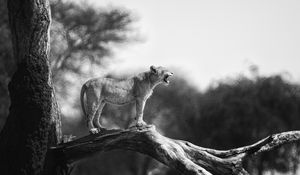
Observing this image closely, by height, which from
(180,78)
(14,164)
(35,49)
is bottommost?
(14,164)

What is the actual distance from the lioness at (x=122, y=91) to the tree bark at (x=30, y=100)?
3.61ft

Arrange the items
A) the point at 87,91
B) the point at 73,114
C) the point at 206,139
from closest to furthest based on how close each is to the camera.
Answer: the point at 87,91 → the point at 73,114 → the point at 206,139

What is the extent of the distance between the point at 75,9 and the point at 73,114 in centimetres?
862

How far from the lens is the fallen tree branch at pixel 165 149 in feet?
40.3

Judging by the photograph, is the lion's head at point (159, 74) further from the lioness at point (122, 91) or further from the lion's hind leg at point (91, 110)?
the lion's hind leg at point (91, 110)

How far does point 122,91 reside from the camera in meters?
12.8

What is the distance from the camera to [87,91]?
12.8m

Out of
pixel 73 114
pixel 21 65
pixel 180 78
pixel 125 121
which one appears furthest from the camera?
pixel 180 78

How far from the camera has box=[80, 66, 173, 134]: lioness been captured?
1275cm

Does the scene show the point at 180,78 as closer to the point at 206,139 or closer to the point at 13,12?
the point at 206,139

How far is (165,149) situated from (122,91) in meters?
1.49

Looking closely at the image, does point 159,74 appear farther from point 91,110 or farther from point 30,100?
point 30,100

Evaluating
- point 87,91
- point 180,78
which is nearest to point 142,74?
point 87,91

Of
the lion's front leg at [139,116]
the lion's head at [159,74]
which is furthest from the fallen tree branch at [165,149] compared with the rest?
the lion's head at [159,74]
